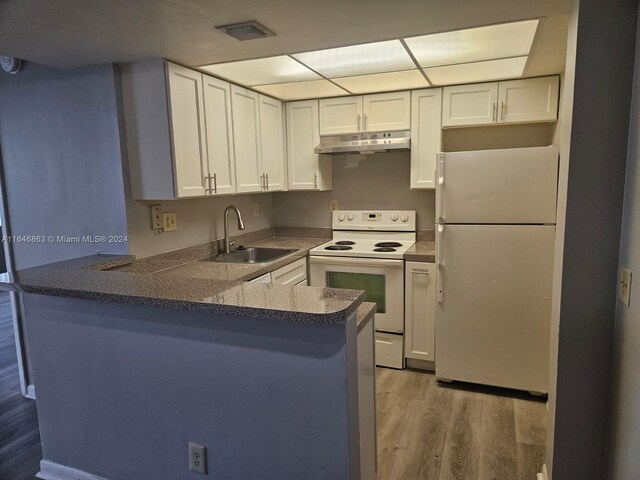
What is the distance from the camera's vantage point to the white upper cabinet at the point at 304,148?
350 cm

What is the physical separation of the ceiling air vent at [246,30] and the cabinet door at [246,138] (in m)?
0.98

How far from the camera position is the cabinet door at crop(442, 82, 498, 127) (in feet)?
9.84

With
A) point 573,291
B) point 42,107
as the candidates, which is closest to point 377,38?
point 573,291

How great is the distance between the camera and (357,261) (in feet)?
10.3

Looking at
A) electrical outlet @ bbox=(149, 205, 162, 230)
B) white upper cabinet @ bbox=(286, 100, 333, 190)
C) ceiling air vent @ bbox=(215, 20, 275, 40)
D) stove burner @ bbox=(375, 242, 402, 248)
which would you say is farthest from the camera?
white upper cabinet @ bbox=(286, 100, 333, 190)

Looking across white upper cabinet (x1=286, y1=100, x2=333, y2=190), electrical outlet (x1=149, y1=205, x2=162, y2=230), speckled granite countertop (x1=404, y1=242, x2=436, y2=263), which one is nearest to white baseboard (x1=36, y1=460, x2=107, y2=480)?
electrical outlet (x1=149, y1=205, x2=162, y2=230)

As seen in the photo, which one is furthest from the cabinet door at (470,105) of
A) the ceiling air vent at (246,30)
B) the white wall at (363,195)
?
the ceiling air vent at (246,30)

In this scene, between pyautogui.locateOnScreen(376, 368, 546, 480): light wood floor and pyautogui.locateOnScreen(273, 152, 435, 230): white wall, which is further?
pyautogui.locateOnScreen(273, 152, 435, 230): white wall

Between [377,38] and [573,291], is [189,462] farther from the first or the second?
[377,38]

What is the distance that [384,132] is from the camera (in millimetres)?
3209

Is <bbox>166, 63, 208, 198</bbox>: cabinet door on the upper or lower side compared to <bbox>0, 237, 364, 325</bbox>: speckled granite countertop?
upper

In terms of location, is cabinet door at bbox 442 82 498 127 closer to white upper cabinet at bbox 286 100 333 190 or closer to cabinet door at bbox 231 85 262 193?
white upper cabinet at bbox 286 100 333 190

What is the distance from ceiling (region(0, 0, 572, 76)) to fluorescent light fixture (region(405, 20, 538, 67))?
9 centimetres

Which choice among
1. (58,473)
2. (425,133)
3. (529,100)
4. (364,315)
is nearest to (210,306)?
(364,315)
